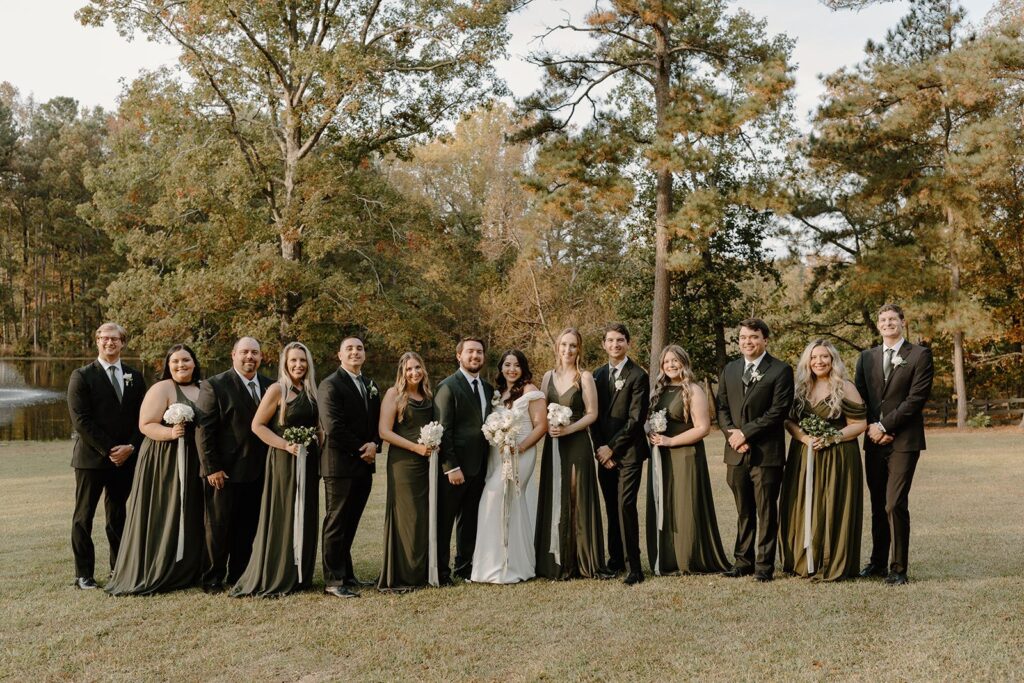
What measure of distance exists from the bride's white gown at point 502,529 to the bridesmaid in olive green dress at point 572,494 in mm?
120

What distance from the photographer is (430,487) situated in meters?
6.72

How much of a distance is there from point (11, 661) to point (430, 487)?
2.96m

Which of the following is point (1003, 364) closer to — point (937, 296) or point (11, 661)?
point (937, 296)

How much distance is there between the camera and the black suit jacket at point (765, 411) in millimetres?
6566

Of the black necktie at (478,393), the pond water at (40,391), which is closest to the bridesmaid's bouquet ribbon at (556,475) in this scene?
the black necktie at (478,393)

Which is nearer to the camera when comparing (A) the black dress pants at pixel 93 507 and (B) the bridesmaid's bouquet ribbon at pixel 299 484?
(B) the bridesmaid's bouquet ribbon at pixel 299 484

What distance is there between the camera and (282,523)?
6.33m

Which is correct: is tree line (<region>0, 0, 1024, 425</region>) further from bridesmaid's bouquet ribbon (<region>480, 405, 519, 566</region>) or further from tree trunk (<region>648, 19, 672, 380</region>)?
bridesmaid's bouquet ribbon (<region>480, 405, 519, 566</region>)

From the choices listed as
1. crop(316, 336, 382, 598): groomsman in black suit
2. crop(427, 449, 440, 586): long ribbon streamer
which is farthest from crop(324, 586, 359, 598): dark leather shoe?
crop(427, 449, 440, 586): long ribbon streamer

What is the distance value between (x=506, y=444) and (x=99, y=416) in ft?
10.5

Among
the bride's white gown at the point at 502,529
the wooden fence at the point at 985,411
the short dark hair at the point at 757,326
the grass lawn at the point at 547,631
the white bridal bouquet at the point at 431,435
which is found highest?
the short dark hair at the point at 757,326

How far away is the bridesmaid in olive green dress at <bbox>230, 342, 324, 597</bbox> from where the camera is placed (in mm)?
6309

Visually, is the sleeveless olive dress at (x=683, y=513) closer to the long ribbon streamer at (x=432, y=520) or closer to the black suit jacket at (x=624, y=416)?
the black suit jacket at (x=624, y=416)

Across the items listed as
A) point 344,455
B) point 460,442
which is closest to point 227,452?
point 344,455
